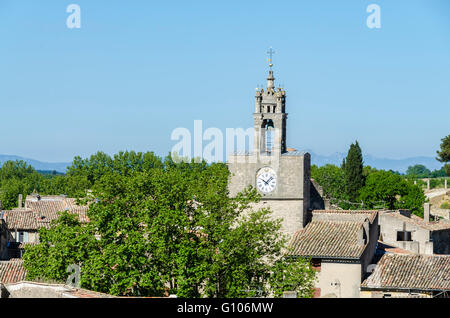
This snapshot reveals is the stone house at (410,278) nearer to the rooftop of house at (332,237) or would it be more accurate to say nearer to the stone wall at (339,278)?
the stone wall at (339,278)

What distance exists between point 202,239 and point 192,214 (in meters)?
1.79

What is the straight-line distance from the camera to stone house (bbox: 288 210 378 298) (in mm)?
42406

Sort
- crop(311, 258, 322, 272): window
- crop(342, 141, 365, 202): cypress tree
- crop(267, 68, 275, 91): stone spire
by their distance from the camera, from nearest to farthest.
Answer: crop(311, 258, 322, 272): window → crop(267, 68, 275, 91): stone spire → crop(342, 141, 365, 202): cypress tree

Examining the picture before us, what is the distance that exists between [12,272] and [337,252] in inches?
703

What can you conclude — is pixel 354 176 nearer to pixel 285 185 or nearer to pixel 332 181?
pixel 332 181

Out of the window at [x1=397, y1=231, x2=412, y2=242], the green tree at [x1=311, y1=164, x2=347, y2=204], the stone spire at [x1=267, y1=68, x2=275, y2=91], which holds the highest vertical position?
the stone spire at [x1=267, y1=68, x2=275, y2=91]

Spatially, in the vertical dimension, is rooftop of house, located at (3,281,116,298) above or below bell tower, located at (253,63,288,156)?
below

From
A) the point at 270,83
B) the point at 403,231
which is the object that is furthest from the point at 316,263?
the point at 403,231

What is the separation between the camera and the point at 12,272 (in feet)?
141

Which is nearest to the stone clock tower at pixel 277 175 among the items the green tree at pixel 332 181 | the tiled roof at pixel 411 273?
the tiled roof at pixel 411 273

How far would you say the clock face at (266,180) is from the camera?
4484 centimetres

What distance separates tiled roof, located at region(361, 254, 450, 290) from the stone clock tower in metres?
5.14

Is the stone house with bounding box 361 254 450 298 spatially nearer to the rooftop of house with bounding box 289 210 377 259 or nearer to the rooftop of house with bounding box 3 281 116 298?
the rooftop of house with bounding box 289 210 377 259

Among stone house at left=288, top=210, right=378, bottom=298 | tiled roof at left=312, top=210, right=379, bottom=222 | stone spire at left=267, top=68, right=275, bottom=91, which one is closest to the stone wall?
stone house at left=288, top=210, right=378, bottom=298
